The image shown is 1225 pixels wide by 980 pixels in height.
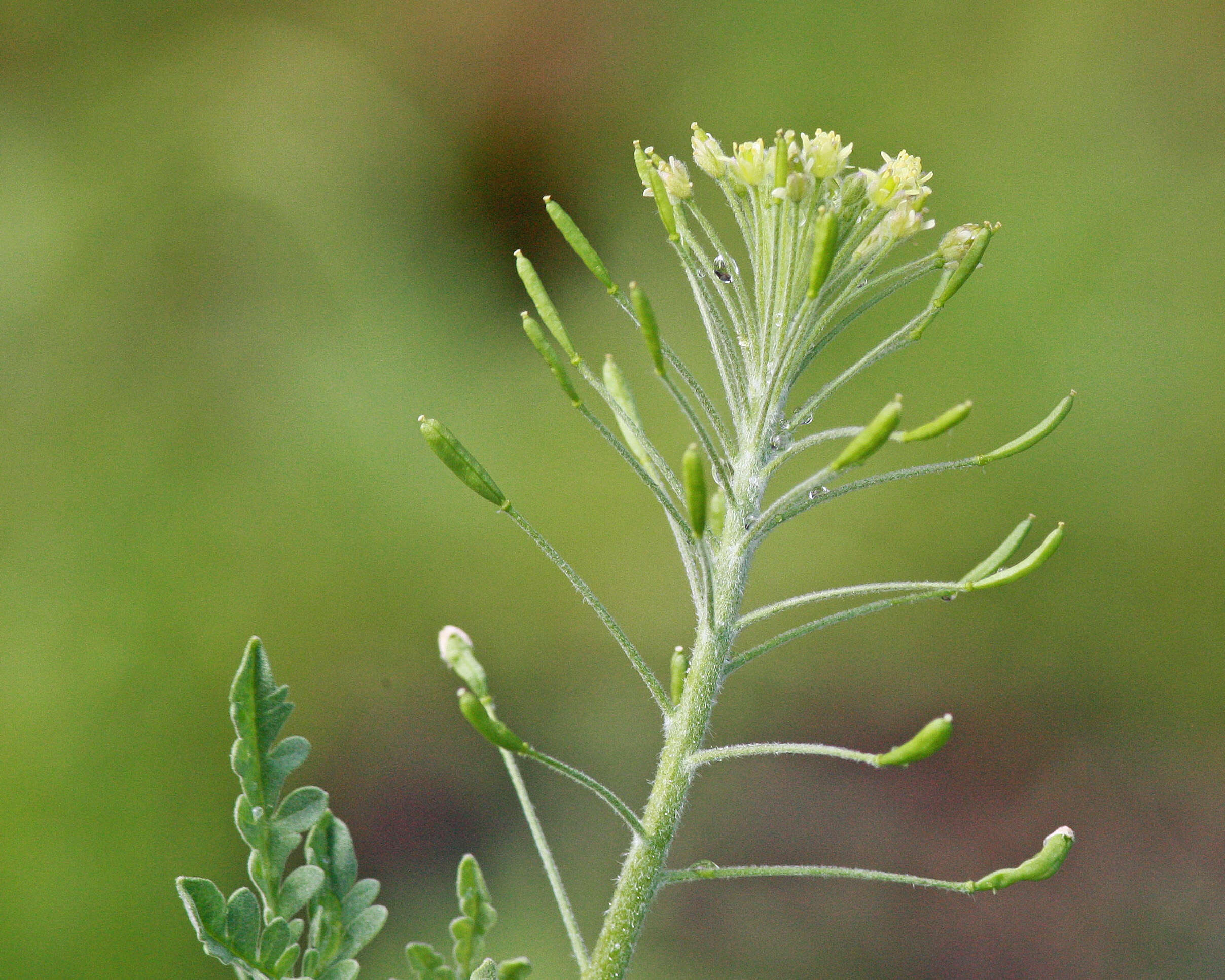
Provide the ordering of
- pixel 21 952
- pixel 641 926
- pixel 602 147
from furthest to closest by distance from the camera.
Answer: pixel 602 147 < pixel 21 952 < pixel 641 926

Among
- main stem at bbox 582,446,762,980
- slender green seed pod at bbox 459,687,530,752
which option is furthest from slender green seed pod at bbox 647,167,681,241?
slender green seed pod at bbox 459,687,530,752

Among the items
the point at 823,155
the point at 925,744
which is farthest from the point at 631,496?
the point at 925,744

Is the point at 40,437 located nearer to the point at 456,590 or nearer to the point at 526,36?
the point at 456,590

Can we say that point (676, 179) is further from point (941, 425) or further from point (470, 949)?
point (470, 949)

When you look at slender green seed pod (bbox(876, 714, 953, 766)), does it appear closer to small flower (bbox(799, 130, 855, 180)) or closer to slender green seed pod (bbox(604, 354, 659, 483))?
slender green seed pod (bbox(604, 354, 659, 483))

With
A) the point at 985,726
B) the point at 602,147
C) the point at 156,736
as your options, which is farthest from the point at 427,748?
the point at 602,147
